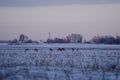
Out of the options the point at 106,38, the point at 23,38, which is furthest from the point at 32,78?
the point at 23,38

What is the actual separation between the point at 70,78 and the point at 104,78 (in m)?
1.81

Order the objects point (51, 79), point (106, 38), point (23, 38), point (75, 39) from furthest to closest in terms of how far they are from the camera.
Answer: point (75, 39) → point (23, 38) → point (106, 38) → point (51, 79)

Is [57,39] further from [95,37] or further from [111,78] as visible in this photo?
[111,78]

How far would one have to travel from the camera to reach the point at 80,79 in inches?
508

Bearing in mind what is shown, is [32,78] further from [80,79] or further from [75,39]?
[75,39]

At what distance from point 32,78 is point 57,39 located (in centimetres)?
14656

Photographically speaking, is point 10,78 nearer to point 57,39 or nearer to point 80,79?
point 80,79

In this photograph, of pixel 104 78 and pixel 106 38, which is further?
pixel 106 38

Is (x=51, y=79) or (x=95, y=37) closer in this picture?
(x=51, y=79)

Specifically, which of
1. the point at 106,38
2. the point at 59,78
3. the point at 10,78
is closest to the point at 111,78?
the point at 59,78

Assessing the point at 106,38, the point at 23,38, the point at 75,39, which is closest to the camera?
the point at 106,38

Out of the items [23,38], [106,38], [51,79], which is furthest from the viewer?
[23,38]

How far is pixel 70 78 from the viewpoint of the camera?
13227 mm

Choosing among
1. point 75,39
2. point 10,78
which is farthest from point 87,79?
point 75,39
